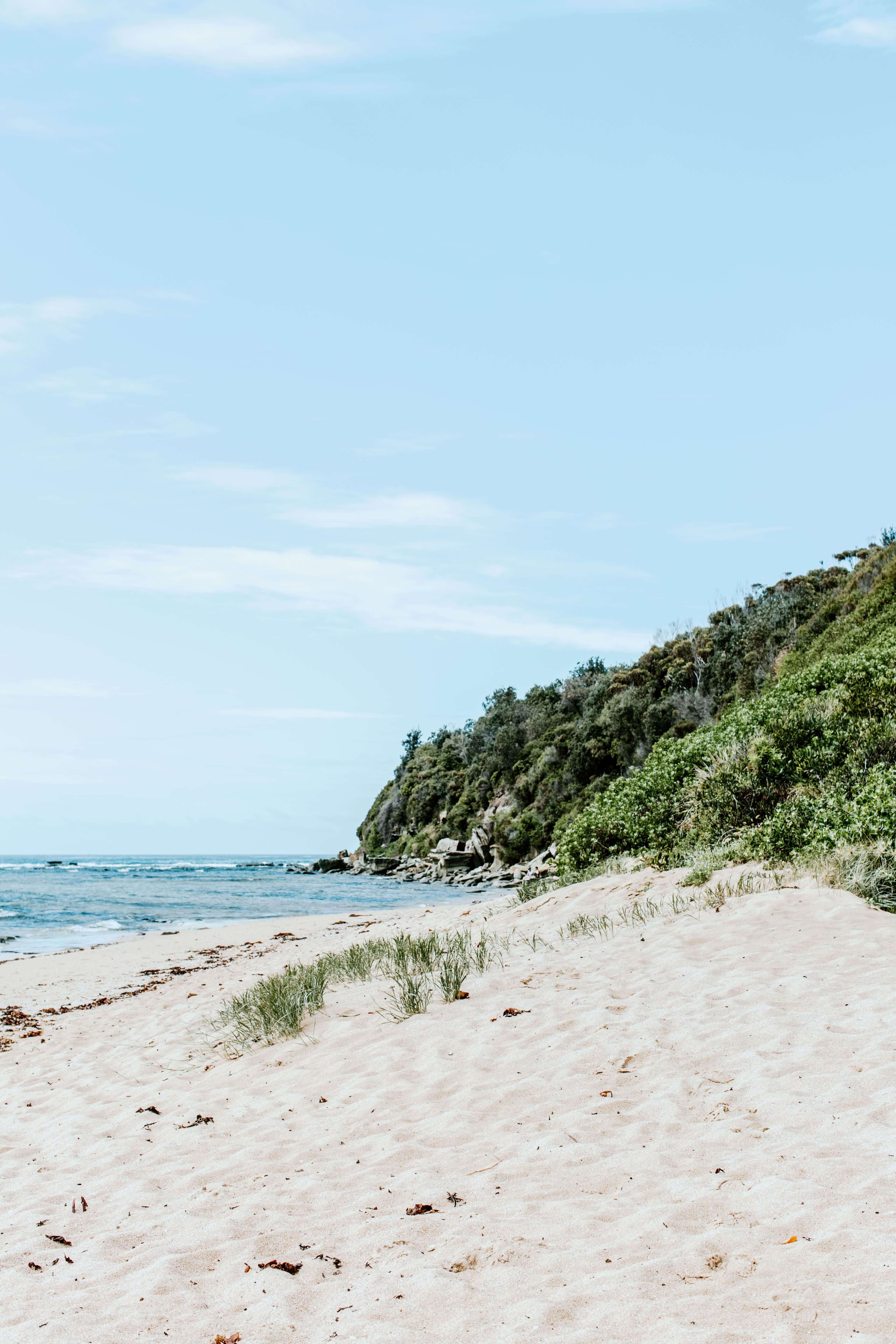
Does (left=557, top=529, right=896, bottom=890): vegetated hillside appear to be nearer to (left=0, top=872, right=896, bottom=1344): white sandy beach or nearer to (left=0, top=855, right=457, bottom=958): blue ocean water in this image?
(left=0, top=872, right=896, bottom=1344): white sandy beach

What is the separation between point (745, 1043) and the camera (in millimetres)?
6426

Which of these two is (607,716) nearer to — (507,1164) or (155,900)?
(155,900)

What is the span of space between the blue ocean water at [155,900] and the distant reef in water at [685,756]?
21.4ft

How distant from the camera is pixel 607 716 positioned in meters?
50.4

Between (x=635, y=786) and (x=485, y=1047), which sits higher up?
(x=635, y=786)

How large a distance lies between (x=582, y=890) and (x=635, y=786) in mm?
2995

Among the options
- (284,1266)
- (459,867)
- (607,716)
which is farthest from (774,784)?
(459,867)

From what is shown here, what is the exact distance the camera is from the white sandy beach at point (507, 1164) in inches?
146

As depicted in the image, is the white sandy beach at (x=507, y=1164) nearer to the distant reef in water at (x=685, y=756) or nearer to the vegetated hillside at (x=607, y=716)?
the distant reef in water at (x=685, y=756)

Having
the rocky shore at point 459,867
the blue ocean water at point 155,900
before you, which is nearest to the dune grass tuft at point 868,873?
the blue ocean water at point 155,900

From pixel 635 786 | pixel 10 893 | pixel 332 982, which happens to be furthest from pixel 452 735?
pixel 332 982

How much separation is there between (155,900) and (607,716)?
2515 centimetres

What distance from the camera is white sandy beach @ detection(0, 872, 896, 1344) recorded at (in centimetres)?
370

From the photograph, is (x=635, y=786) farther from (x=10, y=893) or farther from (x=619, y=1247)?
(x=10, y=893)
